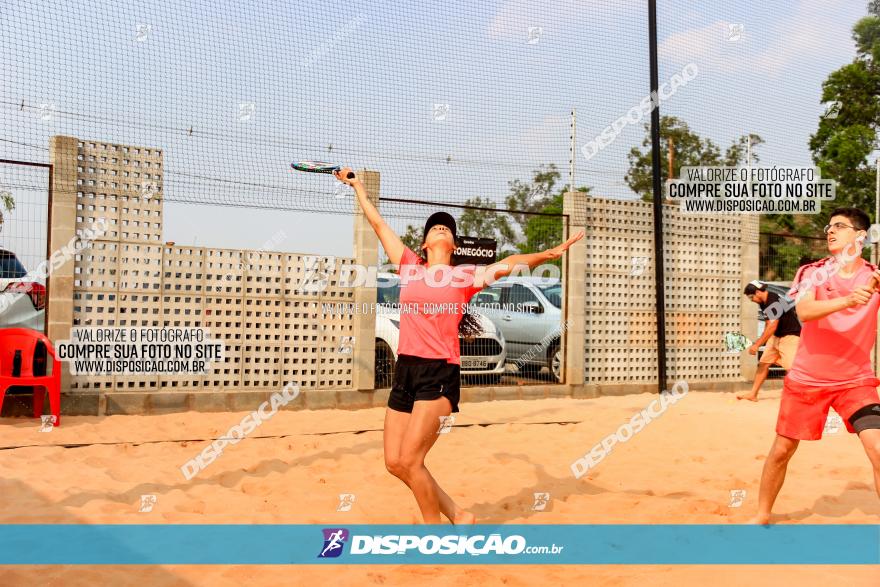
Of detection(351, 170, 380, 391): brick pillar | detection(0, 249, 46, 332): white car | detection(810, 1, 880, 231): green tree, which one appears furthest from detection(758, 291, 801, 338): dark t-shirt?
detection(810, 1, 880, 231): green tree

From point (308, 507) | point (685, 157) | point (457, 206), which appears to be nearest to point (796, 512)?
point (308, 507)

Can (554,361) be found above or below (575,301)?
below

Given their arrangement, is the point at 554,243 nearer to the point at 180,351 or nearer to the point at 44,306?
the point at 180,351

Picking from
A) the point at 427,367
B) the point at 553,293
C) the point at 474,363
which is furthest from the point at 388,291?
the point at 427,367

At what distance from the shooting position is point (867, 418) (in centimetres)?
407

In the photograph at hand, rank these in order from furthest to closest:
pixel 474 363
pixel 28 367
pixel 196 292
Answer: pixel 474 363 < pixel 196 292 < pixel 28 367

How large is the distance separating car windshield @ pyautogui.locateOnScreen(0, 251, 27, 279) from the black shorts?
539 cm

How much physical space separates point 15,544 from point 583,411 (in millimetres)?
6527

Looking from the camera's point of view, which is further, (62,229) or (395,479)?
(62,229)

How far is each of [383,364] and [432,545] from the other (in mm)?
5417

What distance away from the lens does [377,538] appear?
14.2 feet

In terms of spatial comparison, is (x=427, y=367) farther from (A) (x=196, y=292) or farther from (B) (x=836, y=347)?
(A) (x=196, y=292)

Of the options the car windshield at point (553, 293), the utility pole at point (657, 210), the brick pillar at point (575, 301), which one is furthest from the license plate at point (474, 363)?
the utility pole at point (657, 210)

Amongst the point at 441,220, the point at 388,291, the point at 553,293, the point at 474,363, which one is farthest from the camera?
the point at 553,293
